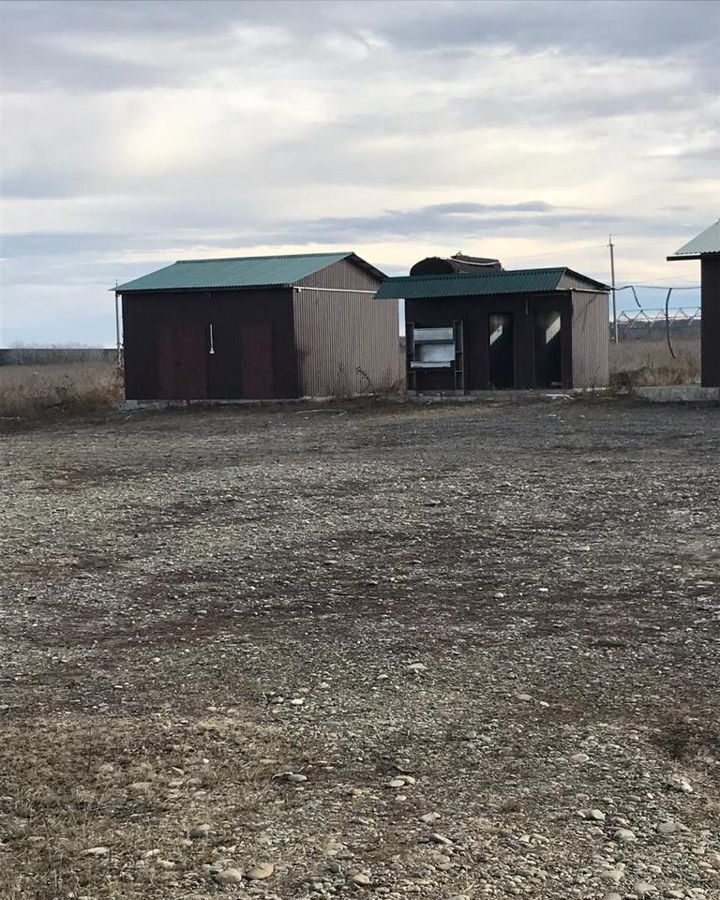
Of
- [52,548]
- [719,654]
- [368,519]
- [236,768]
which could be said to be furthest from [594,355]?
[236,768]

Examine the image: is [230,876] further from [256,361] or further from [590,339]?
[590,339]

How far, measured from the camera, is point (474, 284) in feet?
82.5

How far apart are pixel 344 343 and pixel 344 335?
197 mm

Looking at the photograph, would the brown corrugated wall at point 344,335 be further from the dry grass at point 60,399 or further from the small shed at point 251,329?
the dry grass at point 60,399

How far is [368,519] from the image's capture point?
1001 cm

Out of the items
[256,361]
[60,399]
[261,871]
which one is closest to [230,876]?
[261,871]

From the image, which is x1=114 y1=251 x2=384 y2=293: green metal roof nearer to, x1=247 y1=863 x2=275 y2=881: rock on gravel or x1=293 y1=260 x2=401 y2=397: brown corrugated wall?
x1=293 y1=260 x2=401 y2=397: brown corrugated wall

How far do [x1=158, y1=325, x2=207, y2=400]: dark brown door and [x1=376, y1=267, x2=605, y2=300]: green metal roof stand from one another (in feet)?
14.8

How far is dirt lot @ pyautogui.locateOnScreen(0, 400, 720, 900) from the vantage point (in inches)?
145

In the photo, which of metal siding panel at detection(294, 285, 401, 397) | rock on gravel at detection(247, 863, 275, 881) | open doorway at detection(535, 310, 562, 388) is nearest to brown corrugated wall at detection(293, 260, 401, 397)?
metal siding panel at detection(294, 285, 401, 397)

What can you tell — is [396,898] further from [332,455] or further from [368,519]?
[332,455]

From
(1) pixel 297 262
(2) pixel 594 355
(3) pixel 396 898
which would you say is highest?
(1) pixel 297 262

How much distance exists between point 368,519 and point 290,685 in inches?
181

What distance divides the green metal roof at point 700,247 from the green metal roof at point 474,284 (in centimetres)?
341
